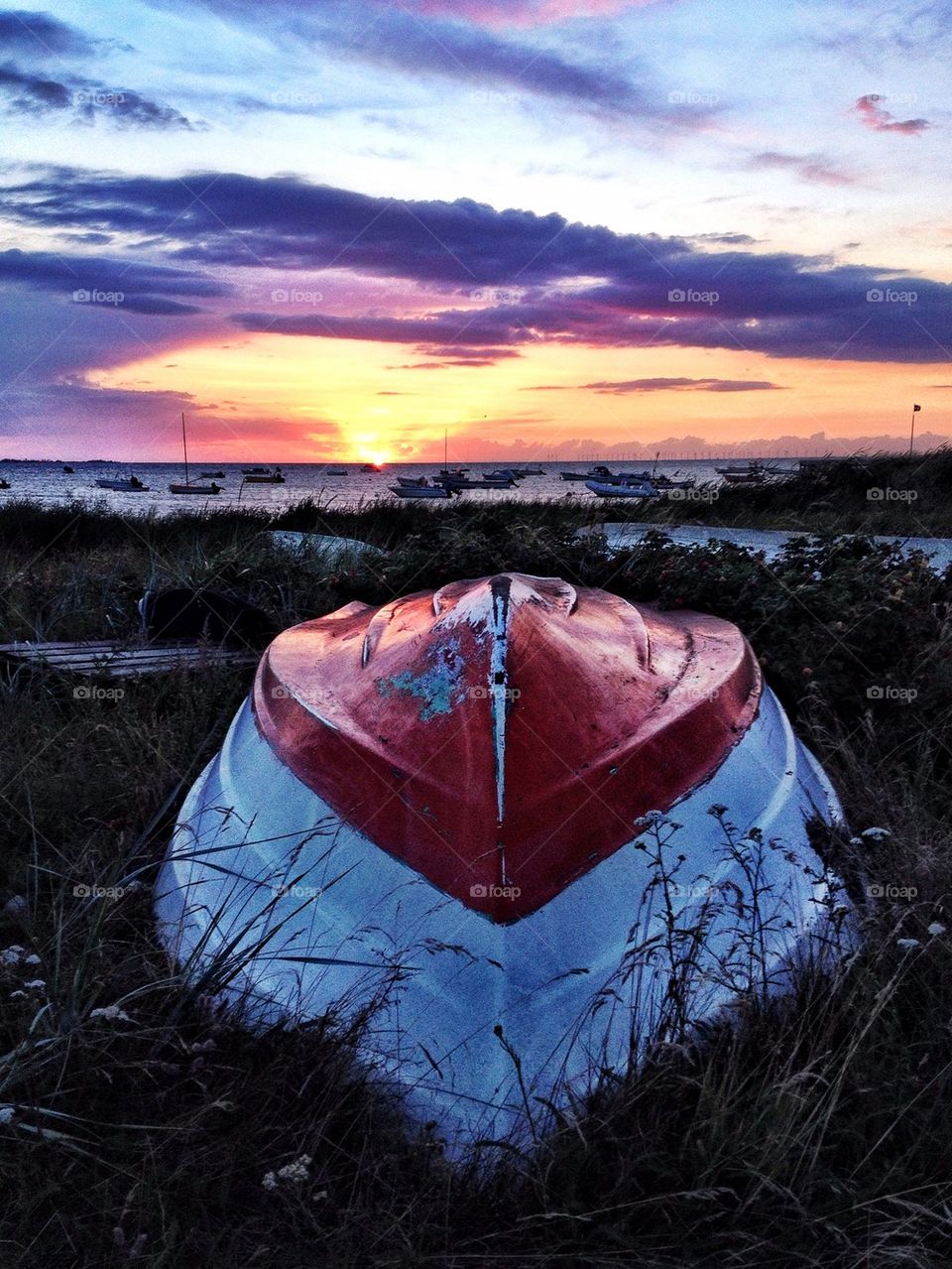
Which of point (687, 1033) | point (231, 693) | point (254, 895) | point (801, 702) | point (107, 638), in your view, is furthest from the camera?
point (107, 638)

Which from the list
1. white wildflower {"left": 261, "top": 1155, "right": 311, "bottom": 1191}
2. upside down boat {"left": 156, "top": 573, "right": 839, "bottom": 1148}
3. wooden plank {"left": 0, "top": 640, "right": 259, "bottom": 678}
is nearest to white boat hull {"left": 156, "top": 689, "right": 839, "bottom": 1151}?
upside down boat {"left": 156, "top": 573, "right": 839, "bottom": 1148}

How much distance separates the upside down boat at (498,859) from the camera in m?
2.23

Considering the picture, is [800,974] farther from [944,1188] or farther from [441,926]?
[441,926]

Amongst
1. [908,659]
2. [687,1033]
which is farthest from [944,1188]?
[908,659]

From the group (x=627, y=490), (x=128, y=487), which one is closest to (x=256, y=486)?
(x=128, y=487)

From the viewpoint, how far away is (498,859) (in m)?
2.35

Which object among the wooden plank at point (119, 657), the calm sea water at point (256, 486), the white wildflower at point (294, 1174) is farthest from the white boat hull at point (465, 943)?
the calm sea water at point (256, 486)

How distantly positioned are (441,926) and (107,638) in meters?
4.95

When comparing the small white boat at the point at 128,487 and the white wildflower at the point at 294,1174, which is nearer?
the white wildflower at the point at 294,1174

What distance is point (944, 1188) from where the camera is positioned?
6.64 ft

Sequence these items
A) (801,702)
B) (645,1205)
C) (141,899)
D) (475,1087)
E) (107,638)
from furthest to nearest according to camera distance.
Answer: (107,638) → (801,702) → (141,899) → (475,1087) → (645,1205)

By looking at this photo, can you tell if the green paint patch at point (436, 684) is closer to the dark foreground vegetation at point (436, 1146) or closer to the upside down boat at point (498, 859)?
the upside down boat at point (498, 859)

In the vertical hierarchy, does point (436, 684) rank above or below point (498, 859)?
above

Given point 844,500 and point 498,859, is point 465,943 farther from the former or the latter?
point 844,500
